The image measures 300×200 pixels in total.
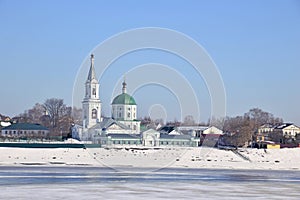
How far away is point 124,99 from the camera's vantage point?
12019 cm

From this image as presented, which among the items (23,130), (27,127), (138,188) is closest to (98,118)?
(27,127)

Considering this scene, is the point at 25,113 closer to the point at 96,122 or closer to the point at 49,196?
the point at 96,122

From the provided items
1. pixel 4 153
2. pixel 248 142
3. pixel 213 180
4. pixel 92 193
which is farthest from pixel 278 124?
pixel 92 193

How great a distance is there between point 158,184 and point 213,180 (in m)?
4.82

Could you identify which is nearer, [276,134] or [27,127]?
[276,134]

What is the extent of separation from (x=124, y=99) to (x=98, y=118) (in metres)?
9.75

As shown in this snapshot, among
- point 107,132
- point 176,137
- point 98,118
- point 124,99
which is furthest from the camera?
point 124,99

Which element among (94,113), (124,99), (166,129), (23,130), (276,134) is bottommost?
(276,134)

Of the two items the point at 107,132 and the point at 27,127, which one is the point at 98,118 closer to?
the point at 107,132

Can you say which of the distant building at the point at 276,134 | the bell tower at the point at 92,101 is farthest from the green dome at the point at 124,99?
the distant building at the point at 276,134

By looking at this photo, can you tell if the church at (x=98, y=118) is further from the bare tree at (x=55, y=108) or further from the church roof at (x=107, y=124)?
the bare tree at (x=55, y=108)

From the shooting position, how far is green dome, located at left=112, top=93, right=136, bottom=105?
119812 millimetres

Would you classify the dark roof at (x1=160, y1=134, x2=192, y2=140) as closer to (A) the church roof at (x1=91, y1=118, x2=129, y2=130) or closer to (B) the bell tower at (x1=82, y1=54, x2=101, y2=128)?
(A) the church roof at (x1=91, y1=118, x2=129, y2=130)

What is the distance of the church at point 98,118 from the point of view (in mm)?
108750
